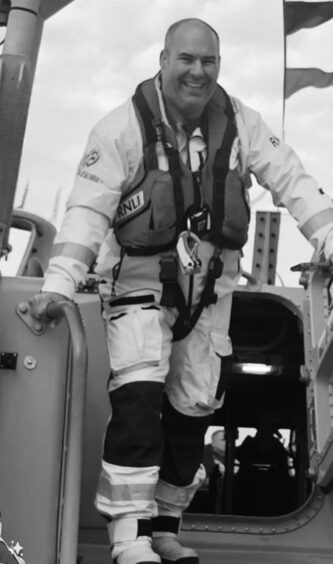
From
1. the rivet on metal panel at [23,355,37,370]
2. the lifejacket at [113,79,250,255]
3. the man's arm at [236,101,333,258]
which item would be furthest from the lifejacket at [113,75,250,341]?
the rivet on metal panel at [23,355,37,370]

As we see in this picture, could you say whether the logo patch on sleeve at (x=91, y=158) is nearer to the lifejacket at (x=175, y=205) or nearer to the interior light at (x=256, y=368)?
the lifejacket at (x=175, y=205)

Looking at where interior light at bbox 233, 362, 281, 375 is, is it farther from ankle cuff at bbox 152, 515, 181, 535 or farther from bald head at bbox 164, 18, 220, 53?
bald head at bbox 164, 18, 220, 53

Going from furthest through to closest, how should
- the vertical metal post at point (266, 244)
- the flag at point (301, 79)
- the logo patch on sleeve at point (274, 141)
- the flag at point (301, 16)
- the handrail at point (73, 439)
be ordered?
the flag at point (301, 16) → the flag at point (301, 79) → the vertical metal post at point (266, 244) → the logo patch on sleeve at point (274, 141) → the handrail at point (73, 439)

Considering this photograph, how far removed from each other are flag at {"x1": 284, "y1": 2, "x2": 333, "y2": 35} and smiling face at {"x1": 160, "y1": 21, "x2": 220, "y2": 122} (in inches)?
170

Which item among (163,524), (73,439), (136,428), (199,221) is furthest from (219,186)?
(163,524)

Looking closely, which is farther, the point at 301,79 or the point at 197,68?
the point at 301,79

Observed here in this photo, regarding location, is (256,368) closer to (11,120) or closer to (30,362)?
(30,362)

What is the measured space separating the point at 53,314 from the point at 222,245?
2.38 feet

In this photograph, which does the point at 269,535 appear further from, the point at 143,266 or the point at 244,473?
the point at 244,473

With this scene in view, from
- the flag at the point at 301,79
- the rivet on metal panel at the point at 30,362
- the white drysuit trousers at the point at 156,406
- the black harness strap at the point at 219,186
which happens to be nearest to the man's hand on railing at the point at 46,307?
the rivet on metal panel at the point at 30,362

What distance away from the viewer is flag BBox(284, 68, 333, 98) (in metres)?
7.28

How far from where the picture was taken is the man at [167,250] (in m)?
3.15

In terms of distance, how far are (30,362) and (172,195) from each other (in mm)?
715

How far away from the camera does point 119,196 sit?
3.28 metres
